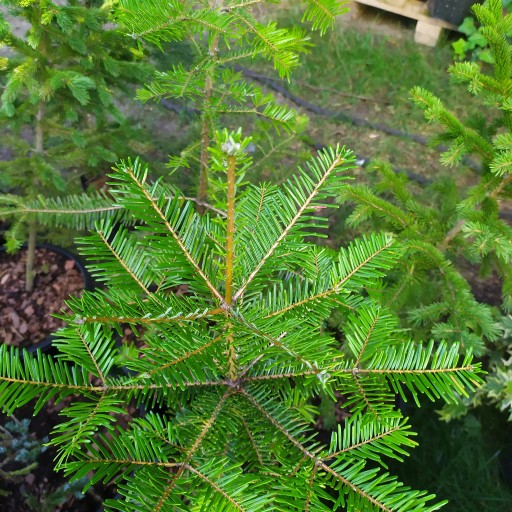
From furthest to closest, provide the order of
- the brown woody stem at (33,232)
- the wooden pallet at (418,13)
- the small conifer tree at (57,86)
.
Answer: the wooden pallet at (418,13), the brown woody stem at (33,232), the small conifer tree at (57,86)

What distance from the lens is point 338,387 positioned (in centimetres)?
83

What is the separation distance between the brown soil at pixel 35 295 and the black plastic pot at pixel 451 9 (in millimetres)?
3295

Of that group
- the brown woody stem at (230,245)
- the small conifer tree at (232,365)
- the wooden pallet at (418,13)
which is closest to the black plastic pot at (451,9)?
the wooden pallet at (418,13)

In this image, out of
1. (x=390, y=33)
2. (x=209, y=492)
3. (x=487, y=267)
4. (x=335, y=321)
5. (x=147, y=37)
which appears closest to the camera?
(x=209, y=492)

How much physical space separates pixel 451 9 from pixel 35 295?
3.53 meters

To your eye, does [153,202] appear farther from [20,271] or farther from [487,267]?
[20,271]

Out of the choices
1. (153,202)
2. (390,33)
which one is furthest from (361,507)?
(390,33)

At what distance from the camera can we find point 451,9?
3.83 m

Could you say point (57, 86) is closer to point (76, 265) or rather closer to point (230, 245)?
point (76, 265)

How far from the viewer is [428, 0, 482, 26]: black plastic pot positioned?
378 centimetres

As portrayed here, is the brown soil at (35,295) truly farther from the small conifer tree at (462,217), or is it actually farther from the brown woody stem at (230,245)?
the brown woody stem at (230,245)

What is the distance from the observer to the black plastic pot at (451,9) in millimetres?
3779

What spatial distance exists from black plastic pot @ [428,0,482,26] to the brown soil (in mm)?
3295

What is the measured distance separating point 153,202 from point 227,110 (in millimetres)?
787
